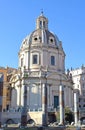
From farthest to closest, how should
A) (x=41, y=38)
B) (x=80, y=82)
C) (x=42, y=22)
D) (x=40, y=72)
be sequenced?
1. (x=80, y=82)
2. (x=42, y=22)
3. (x=41, y=38)
4. (x=40, y=72)

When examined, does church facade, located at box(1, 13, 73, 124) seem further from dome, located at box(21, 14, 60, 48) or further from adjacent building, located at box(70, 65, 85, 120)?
adjacent building, located at box(70, 65, 85, 120)

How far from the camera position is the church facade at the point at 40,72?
176ft

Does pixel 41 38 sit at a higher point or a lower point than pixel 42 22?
lower

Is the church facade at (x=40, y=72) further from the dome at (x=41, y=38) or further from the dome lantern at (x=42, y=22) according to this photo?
the dome lantern at (x=42, y=22)

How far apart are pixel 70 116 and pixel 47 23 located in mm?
26412

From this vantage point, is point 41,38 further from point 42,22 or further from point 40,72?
point 40,72

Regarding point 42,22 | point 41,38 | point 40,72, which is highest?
point 42,22

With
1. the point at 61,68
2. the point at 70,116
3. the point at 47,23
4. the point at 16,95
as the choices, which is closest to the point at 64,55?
the point at 61,68

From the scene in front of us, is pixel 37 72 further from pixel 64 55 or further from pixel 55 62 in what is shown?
pixel 64 55

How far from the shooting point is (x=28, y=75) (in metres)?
54.8

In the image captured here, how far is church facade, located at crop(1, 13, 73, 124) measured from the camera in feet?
176

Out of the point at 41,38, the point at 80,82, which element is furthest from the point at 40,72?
the point at 80,82

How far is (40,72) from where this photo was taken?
54188 millimetres

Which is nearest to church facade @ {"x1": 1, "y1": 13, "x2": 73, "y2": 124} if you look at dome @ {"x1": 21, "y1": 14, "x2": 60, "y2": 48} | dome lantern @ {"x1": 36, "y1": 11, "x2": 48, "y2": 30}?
dome @ {"x1": 21, "y1": 14, "x2": 60, "y2": 48}
